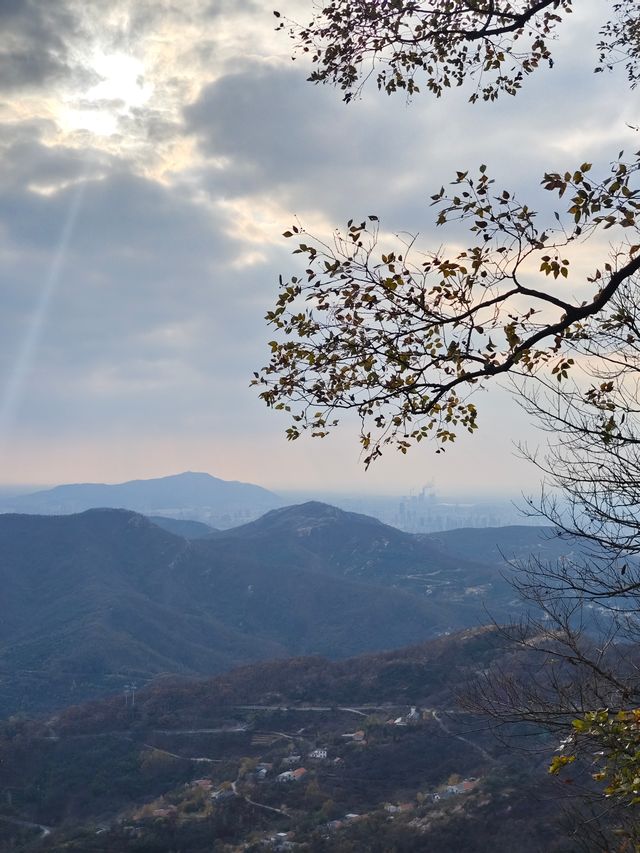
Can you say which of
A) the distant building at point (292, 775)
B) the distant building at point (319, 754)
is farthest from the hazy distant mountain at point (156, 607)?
the distant building at point (292, 775)

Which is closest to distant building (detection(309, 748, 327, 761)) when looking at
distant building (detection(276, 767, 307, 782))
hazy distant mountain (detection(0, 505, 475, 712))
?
distant building (detection(276, 767, 307, 782))

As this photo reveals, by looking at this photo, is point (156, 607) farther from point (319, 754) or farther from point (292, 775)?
point (292, 775)

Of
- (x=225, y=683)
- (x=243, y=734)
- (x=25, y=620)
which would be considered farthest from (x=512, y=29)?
(x=25, y=620)

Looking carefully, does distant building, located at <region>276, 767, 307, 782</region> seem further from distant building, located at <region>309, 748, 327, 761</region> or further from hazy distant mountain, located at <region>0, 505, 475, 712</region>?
hazy distant mountain, located at <region>0, 505, 475, 712</region>

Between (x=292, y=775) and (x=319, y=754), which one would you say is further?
(x=319, y=754)

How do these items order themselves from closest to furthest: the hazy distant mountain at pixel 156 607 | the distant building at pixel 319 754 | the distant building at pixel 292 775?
1. the distant building at pixel 292 775
2. the distant building at pixel 319 754
3. the hazy distant mountain at pixel 156 607

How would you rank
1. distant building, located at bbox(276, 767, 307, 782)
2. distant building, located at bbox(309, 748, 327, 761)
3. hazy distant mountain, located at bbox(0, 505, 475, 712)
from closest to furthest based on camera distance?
distant building, located at bbox(276, 767, 307, 782) < distant building, located at bbox(309, 748, 327, 761) < hazy distant mountain, located at bbox(0, 505, 475, 712)

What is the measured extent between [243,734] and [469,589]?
6839 cm

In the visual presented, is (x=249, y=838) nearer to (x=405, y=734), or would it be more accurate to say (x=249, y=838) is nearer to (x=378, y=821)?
(x=378, y=821)

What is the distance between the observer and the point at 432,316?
15.0 feet

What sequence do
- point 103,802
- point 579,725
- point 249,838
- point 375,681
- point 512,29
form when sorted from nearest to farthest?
point 579,725
point 512,29
point 249,838
point 103,802
point 375,681

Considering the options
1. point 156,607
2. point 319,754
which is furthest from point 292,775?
point 156,607

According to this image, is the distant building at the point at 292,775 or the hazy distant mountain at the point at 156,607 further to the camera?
the hazy distant mountain at the point at 156,607

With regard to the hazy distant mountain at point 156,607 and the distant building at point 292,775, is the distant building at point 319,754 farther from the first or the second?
the hazy distant mountain at point 156,607
